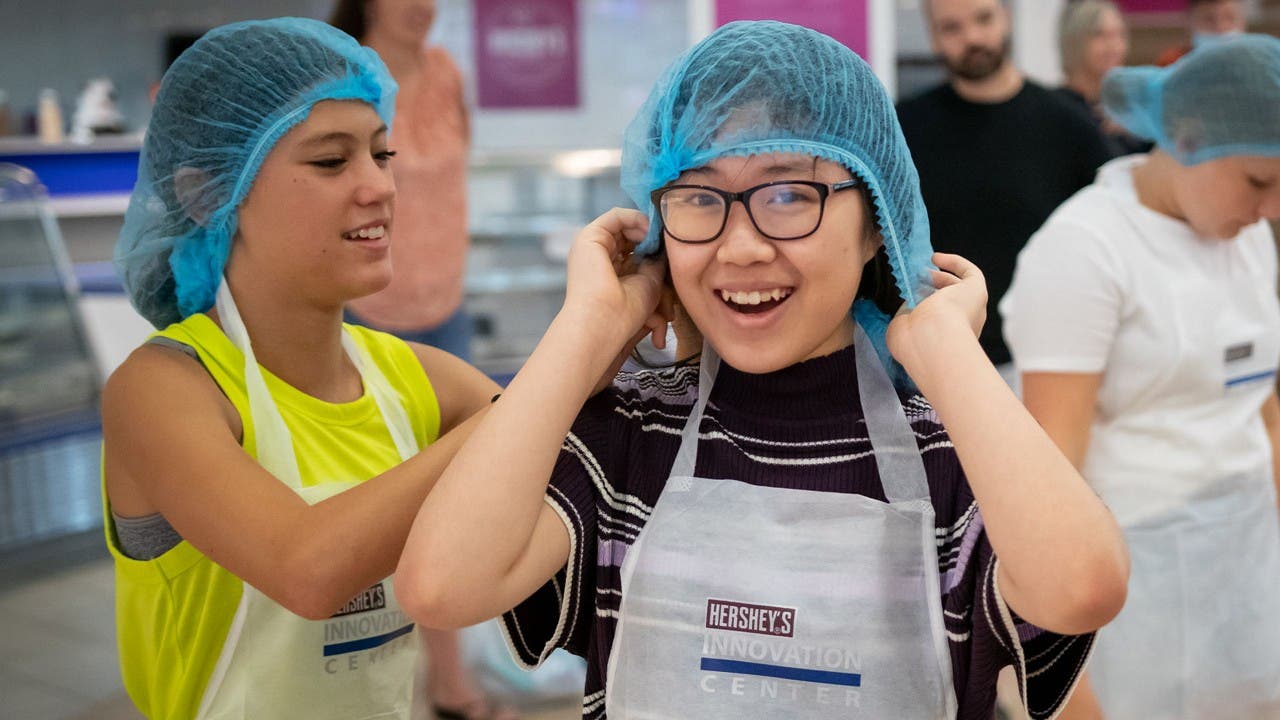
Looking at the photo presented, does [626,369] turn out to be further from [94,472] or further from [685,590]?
[94,472]

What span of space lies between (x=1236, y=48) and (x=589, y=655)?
1.62 m

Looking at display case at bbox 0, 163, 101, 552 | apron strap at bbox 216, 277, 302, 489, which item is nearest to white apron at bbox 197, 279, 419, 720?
Answer: apron strap at bbox 216, 277, 302, 489

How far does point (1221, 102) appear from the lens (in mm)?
2154

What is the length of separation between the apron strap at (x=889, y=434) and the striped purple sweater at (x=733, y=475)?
0.05ft

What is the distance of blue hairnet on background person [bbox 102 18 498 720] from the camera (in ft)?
5.10

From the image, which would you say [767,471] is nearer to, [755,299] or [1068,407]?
[755,299]

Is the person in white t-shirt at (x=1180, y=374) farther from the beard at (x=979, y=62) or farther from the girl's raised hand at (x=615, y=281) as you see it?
the beard at (x=979, y=62)

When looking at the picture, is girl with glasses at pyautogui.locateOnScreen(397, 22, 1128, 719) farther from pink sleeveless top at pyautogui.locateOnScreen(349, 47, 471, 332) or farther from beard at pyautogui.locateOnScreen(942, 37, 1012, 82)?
beard at pyautogui.locateOnScreen(942, 37, 1012, 82)

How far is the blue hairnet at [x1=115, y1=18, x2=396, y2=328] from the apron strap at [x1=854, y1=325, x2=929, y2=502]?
2.64ft

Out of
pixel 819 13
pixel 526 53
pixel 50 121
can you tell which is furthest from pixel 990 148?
pixel 50 121

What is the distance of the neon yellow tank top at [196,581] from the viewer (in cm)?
158

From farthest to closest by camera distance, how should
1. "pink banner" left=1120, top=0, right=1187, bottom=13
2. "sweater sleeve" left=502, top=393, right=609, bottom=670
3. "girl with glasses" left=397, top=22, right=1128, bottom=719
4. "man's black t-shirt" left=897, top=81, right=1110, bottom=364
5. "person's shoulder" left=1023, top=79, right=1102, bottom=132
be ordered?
"pink banner" left=1120, top=0, right=1187, bottom=13, "person's shoulder" left=1023, top=79, right=1102, bottom=132, "man's black t-shirt" left=897, top=81, right=1110, bottom=364, "sweater sleeve" left=502, top=393, right=609, bottom=670, "girl with glasses" left=397, top=22, right=1128, bottom=719

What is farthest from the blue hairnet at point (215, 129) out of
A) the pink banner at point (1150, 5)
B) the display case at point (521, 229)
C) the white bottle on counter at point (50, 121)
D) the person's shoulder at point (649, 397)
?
the pink banner at point (1150, 5)

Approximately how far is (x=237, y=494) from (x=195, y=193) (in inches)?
18.9
